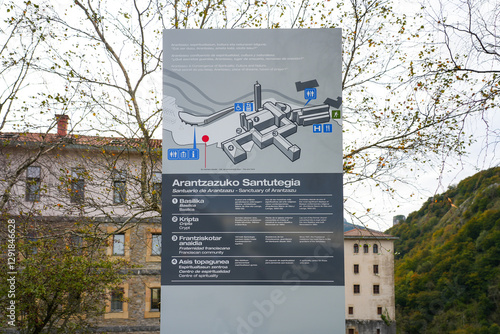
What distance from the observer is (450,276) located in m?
41.2

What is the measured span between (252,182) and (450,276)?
42.3m

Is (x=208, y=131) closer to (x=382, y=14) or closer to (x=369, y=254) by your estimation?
(x=382, y=14)

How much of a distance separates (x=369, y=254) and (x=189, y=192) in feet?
152

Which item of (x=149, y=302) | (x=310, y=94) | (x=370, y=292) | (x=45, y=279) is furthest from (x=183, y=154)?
(x=370, y=292)

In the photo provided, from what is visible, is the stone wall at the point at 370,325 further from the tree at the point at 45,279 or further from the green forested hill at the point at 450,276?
the tree at the point at 45,279

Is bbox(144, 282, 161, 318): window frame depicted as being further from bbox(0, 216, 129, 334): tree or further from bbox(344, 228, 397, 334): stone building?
bbox(344, 228, 397, 334): stone building

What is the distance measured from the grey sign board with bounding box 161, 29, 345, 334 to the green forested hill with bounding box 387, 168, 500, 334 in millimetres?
26363

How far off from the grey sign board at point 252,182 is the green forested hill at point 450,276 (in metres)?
26.4

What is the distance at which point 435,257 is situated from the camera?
3812 centimetres

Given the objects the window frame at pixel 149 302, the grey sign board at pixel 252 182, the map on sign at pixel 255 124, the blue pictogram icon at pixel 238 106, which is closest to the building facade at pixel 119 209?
the window frame at pixel 149 302

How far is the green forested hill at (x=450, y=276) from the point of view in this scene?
105 ft

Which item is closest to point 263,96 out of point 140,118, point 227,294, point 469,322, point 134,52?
point 227,294

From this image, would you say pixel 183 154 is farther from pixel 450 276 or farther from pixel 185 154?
pixel 450 276

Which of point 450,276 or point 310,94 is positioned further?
point 450,276
